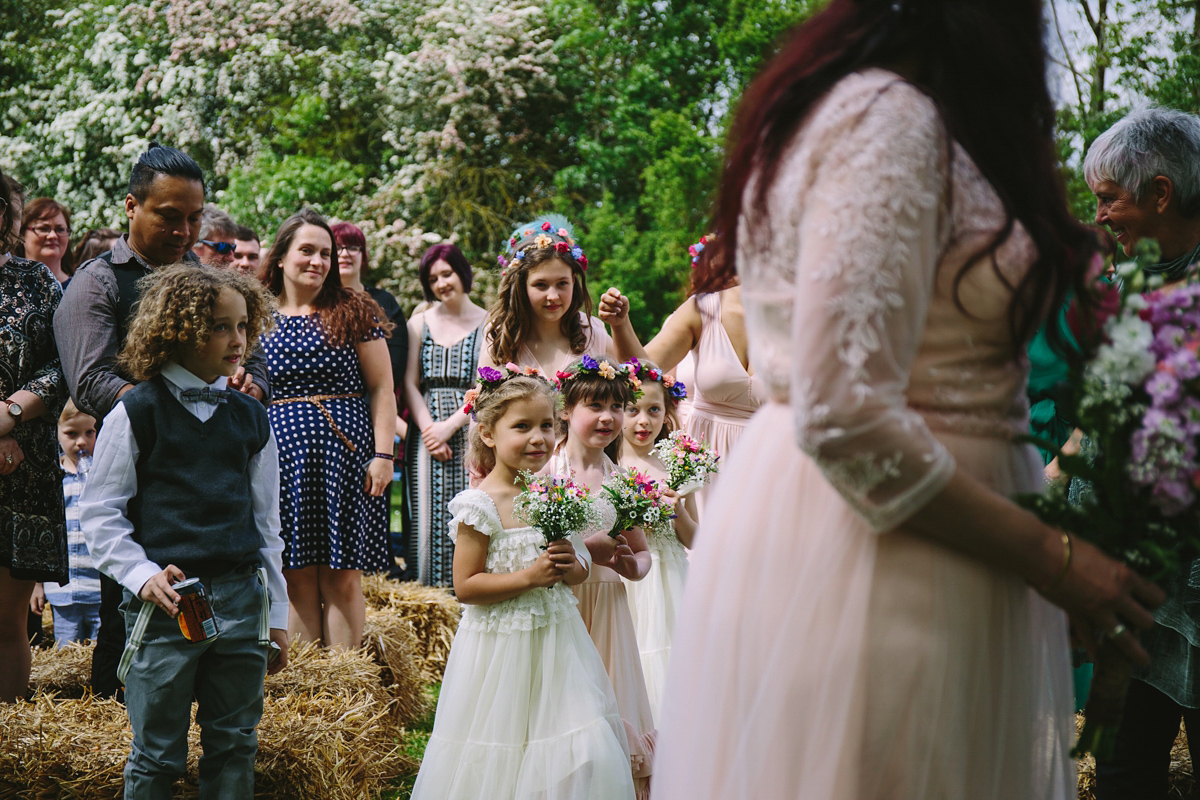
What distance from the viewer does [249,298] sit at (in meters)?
4.07

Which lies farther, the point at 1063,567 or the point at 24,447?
the point at 24,447

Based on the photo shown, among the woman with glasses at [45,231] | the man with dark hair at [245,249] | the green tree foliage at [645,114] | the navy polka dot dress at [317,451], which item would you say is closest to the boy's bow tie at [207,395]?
the navy polka dot dress at [317,451]

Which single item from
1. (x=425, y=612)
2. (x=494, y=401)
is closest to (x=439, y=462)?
(x=425, y=612)

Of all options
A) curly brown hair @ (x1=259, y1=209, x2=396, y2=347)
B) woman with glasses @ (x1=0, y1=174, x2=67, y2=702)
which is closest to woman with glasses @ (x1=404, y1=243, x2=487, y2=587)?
curly brown hair @ (x1=259, y1=209, x2=396, y2=347)

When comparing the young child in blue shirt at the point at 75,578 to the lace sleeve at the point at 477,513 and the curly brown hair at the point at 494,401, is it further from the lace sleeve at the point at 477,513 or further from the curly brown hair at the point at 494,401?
the lace sleeve at the point at 477,513

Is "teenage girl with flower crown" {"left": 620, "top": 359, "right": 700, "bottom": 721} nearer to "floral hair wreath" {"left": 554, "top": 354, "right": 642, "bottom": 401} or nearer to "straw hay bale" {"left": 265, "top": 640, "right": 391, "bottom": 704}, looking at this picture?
"floral hair wreath" {"left": 554, "top": 354, "right": 642, "bottom": 401}

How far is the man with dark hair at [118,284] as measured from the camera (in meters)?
4.19

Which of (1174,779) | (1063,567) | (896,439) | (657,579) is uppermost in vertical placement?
(896,439)

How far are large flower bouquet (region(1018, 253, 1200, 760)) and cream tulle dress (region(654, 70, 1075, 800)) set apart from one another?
10 centimetres

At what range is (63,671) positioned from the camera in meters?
5.18

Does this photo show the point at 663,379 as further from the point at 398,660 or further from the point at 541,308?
the point at 398,660

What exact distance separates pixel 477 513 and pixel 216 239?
4080mm

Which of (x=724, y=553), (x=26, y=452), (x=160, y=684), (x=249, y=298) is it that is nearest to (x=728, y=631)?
(x=724, y=553)

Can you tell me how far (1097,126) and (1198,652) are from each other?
8231 mm
